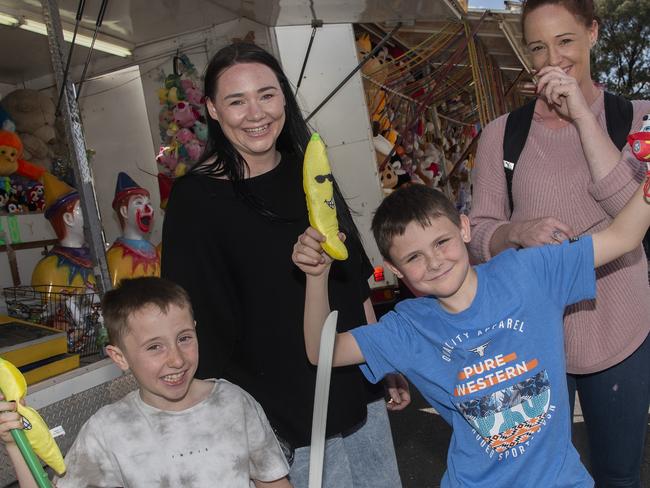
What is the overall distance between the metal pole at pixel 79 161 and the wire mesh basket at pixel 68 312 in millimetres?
393

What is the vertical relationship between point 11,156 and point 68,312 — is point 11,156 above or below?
above

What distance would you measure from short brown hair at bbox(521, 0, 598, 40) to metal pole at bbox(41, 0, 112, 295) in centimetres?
238

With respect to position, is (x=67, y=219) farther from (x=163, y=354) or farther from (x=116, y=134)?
(x=163, y=354)

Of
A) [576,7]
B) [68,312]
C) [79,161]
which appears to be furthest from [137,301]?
[68,312]

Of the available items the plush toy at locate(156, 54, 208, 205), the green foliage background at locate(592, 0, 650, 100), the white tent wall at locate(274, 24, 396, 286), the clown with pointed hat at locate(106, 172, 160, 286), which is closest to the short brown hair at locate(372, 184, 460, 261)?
the clown with pointed hat at locate(106, 172, 160, 286)

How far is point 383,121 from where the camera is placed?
750 centimetres

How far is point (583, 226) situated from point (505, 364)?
20.7 inches

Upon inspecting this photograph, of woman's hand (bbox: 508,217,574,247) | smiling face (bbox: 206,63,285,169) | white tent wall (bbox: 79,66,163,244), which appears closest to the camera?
woman's hand (bbox: 508,217,574,247)

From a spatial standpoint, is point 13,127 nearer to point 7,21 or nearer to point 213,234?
point 7,21

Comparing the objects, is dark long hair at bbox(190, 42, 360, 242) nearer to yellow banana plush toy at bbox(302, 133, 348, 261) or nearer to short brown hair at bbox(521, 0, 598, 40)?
yellow banana plush toy at bbox(302, 133, 348, 261)

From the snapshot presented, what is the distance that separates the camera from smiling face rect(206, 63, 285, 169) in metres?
2.00

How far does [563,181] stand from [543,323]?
0.47 metres

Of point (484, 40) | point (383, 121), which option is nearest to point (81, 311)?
point (383, 121)

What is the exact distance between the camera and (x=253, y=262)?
77.8 inches
